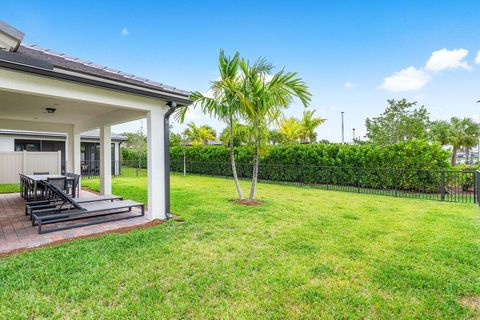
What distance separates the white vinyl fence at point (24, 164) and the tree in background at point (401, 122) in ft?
95.4

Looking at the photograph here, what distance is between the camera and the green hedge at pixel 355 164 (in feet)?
34.4

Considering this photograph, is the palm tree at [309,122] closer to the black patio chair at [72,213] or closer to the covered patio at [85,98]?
the covered patio at [85,98]

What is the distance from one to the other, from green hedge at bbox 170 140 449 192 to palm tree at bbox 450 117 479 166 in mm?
25652

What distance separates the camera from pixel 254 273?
11.3 feet

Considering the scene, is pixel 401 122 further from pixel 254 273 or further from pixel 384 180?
pixel 254 273

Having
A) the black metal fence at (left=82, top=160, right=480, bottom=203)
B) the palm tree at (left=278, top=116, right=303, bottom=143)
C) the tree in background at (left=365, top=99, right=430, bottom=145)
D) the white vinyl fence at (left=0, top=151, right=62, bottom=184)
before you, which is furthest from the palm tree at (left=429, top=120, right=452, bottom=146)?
the white vinyl fence at (left=0, top=151, right=62, bottom=184)

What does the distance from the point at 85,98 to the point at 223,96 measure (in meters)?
4.14

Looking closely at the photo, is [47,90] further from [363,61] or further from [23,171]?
[363,61]

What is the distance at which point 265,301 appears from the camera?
282cm

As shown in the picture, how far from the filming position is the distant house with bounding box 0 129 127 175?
16953 millimetres

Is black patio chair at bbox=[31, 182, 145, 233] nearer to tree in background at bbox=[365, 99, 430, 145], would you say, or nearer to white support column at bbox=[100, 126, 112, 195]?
white support column at bbox=[100, 126, 112, 195]

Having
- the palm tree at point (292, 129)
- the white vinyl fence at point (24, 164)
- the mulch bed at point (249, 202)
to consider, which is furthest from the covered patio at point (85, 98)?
the palm tree at point (292, 129)

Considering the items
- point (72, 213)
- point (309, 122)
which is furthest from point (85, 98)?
point (309, 122)

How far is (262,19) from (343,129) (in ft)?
106
